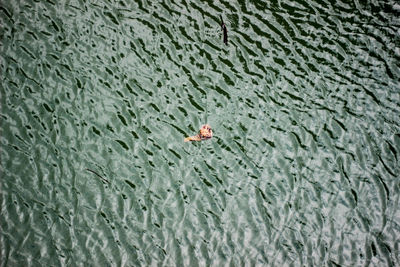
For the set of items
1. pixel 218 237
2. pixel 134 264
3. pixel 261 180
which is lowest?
pixel 134 264

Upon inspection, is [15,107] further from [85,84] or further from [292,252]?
[292,252]

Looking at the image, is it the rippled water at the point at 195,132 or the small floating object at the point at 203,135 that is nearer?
the rippled water at the point at 195,132

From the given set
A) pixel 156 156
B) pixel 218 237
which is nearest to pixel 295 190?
pixel 218 237

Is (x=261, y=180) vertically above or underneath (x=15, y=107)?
above

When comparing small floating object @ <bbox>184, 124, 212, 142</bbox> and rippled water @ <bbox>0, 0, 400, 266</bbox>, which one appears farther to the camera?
small floating object @ <bbox>184, 124, 212, 142</bbox>

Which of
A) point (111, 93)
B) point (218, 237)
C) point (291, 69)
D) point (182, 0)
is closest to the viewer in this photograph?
point (218, 237)

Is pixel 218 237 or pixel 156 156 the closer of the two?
pixel 218 237

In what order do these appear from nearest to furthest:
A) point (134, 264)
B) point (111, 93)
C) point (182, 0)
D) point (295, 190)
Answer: point (134, 264) < point (295, 190) < point (111, 93) < point (182, 0)
